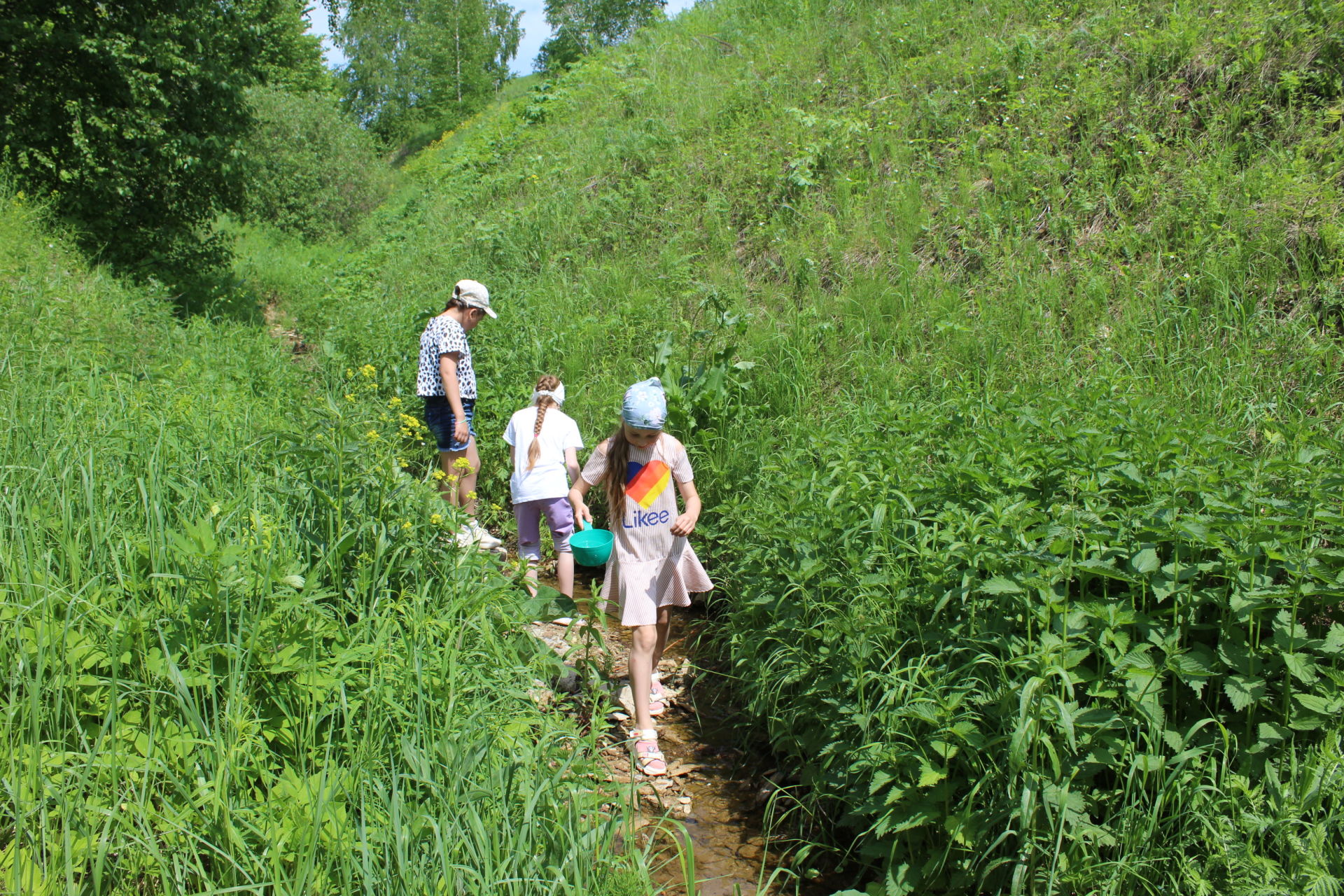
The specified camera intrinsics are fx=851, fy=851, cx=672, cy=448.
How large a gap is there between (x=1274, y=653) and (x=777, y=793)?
1840 millimetres

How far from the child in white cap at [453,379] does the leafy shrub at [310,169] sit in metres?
15.6

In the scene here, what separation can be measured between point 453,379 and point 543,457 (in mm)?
1049

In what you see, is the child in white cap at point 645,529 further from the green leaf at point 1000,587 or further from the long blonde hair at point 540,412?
the green leaf at point 1000,587

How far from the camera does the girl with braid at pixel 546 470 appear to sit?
16.6 feet

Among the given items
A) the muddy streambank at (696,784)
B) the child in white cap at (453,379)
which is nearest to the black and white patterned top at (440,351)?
the child in white cap at (453,379)

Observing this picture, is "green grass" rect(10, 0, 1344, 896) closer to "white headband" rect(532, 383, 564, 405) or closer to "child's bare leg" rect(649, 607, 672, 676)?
"child's bare leg" rect(649, 607, 672, 676)

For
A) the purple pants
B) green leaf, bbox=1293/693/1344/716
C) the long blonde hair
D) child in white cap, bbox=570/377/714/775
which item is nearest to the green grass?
green leaf, bbox=1293/693/1344/716

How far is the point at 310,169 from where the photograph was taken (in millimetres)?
20828

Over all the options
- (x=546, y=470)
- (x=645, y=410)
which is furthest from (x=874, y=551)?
(x=546, y=470)

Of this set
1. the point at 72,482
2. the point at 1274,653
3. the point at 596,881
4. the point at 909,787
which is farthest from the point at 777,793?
the point at 72,482

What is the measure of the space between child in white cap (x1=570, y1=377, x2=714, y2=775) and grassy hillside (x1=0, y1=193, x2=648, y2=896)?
0.60 metres

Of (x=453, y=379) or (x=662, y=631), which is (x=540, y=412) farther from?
(x=662, y=631)

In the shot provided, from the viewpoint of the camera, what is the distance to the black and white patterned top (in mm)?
5695

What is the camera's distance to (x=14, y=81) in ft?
32.3
